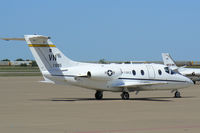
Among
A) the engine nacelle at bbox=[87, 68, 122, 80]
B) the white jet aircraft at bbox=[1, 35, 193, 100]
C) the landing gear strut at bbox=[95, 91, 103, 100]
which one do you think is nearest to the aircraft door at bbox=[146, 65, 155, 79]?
the white jet aircraft at bbox=[1, 35, 193, 100]

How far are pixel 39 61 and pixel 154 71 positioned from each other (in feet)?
27.3

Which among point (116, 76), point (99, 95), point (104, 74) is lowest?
point (99, 95)

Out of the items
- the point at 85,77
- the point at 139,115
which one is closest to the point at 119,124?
the point at 139,115

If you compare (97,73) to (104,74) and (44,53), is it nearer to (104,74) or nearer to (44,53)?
(104,74)

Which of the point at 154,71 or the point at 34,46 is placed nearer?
the point at 34,46

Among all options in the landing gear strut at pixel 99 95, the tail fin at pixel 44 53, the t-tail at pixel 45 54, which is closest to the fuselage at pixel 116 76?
the t-tail at pixel 45 54

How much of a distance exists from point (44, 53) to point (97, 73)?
11.6ft

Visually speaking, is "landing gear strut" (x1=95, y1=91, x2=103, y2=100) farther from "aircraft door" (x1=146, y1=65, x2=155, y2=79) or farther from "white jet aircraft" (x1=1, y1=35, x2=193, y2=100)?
"aircraft door" (x1=146, y1=65, x2=155, y2=79)

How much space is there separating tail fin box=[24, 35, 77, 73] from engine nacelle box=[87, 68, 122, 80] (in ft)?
5.83

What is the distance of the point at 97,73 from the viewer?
31.0 m

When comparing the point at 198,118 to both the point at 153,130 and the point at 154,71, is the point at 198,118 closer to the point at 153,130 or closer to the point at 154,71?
the point at 153,130

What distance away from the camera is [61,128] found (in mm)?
16750

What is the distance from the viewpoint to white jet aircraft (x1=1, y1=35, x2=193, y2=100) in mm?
30172

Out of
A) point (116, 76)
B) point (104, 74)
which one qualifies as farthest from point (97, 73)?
point (116, 76)
